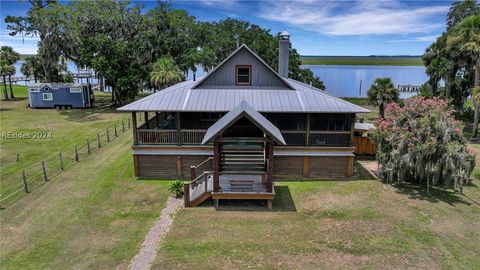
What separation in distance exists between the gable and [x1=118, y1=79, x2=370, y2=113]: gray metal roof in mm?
403

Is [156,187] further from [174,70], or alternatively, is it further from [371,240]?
[174,70]

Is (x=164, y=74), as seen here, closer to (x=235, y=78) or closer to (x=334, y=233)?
(x=235, y=78)

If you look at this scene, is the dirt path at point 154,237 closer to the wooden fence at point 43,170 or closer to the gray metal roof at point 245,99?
the gray metal roof at point 245,99

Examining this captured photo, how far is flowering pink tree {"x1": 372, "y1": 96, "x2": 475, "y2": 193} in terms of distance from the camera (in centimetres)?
1345

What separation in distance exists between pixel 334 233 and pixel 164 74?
29214 mm

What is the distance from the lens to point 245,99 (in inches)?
660

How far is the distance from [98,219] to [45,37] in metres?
34.1

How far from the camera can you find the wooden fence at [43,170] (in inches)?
561

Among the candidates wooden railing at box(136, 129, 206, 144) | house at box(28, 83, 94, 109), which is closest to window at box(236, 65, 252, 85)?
wooden railing at box(136, 129, 206, 144)

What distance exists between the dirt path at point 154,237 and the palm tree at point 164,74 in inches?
944

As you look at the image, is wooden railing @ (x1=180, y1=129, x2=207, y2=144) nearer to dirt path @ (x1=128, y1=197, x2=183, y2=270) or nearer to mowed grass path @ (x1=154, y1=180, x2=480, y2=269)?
dirt path @ (x1=128, y1=197, x2=183, y2=270)

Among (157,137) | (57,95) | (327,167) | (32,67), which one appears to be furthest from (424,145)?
(32,67)

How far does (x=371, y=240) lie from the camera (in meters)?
10.5

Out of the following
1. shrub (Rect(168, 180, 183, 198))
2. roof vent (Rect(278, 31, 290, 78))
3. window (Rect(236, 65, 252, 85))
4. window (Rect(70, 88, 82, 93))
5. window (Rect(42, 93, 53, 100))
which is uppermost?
roof vent (Rect(278, 31, 290, 78))
